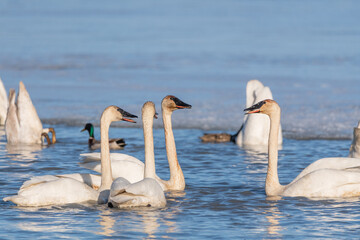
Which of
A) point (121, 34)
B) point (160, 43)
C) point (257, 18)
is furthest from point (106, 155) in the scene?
point (257, 18)

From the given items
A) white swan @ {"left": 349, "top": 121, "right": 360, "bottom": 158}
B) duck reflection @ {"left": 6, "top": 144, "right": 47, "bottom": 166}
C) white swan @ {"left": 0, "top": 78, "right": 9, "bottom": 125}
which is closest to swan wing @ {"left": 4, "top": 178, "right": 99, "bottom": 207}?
duck reflection @ {"left": 6, "top": 144, "right": 47, "bottom": 166}

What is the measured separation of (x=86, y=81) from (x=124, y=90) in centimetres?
201

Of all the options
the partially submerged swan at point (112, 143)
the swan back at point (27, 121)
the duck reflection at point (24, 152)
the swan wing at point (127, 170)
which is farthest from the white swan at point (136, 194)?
the swan back at point (27, 121)

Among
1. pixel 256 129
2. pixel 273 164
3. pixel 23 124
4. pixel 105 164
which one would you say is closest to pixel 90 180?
pixel 105 164

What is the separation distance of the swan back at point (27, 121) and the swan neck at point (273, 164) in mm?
5103

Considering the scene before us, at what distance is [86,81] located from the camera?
19.4m

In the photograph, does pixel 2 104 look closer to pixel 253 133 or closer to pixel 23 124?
pixel 23 124

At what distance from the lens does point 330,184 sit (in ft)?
26.7

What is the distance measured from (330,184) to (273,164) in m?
0.75

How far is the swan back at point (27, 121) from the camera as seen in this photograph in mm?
12594

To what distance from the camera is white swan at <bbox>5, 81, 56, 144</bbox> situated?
12.5 meters

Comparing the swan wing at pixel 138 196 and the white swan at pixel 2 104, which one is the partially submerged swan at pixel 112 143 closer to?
the white swan at pixel 2 104

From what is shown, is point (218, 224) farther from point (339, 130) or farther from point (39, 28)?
point (39, 28)

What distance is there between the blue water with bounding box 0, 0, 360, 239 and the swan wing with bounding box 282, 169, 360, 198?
0.39 ft
